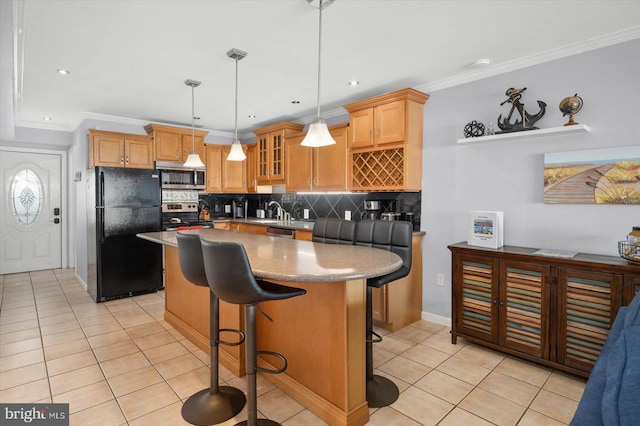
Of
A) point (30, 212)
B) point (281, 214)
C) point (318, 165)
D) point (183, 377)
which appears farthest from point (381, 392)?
point (30, 212)

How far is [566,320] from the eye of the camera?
2445mm

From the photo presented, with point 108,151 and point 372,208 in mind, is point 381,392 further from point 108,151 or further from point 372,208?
point 108,151

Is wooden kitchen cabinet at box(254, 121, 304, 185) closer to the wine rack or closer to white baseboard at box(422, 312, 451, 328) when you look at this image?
the wine rack

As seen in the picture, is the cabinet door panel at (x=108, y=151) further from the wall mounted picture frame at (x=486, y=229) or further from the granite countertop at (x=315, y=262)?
the wall mounted picture frame at (x=486, y=229)

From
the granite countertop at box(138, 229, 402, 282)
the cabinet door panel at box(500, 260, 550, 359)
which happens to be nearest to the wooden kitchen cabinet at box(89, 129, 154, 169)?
the granite countertop at box(138, 229, 402, 282)

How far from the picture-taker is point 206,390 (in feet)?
7.40

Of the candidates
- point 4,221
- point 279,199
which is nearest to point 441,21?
point 279,199

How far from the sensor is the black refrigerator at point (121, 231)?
4.30 m

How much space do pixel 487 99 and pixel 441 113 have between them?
44 centimetres

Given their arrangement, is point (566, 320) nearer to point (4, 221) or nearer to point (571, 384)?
point (571, 384)

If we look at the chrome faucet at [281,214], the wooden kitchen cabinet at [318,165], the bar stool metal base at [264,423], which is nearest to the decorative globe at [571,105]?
the wooden kitchen cabinet at [318,165]

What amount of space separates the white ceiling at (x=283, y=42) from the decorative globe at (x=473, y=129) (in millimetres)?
446

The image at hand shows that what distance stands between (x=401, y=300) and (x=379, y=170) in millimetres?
1376

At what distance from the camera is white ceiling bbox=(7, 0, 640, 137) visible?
215cm
